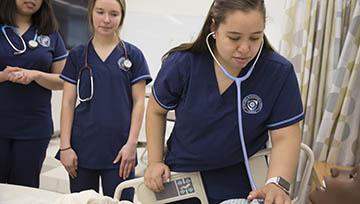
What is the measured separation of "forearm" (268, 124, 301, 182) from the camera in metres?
1.05

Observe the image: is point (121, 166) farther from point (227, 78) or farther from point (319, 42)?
point (319, 42)

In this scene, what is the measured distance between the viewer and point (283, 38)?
2.19 meters

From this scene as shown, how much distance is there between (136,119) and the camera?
5.29 feet

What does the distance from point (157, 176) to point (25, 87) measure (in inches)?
33.3

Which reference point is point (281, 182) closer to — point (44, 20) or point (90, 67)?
point (90, 67)

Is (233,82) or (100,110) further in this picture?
(100,110)

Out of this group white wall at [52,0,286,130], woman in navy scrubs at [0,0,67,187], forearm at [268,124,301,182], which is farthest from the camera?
white wall at [52,0,286,130]

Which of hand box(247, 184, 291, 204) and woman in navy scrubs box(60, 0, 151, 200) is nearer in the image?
hand box(247, 184, 291, 204)

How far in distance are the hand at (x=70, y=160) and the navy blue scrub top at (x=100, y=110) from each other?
0.02 m

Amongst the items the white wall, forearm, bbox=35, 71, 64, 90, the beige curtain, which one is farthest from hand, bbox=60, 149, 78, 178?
the white wall

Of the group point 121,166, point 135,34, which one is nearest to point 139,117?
point 121,166

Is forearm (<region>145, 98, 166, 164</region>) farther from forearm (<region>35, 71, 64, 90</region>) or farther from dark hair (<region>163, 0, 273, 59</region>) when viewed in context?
forearm (<region>35, 71, 64, 90</region>)

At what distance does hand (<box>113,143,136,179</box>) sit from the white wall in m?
1.95

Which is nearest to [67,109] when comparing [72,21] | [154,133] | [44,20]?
[44,20]
